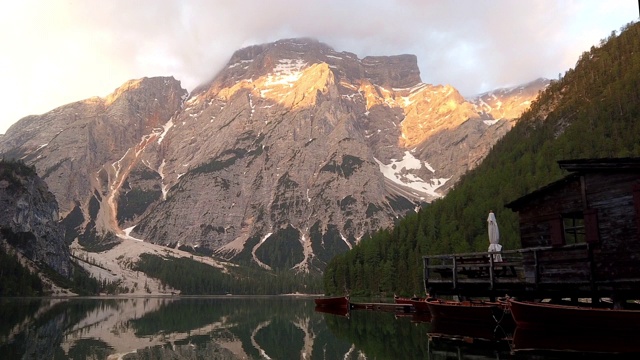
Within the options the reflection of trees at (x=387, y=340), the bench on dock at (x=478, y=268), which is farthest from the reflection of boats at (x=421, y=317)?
the bench on dock at (x=478, y=268)

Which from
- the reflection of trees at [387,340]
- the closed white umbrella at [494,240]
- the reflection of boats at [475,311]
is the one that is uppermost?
the closed white umbrella at [494,240]

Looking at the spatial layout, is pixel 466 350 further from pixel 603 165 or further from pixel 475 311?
pixel 603 165

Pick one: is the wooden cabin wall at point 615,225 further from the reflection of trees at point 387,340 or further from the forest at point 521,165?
the forest at point 521,165

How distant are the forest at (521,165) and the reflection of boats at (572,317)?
8113 centimetres

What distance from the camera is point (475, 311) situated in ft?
104

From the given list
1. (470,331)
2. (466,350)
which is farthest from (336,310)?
(466,350)

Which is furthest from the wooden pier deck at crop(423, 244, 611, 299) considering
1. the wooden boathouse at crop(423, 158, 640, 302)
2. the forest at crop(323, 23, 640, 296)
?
the forest at crop(323, 23, 640, 296)

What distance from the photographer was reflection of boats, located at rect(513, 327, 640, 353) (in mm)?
23641

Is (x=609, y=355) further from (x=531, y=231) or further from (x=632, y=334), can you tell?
(x=531, y=231)

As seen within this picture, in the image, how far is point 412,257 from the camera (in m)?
127

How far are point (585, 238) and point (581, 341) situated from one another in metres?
6.22

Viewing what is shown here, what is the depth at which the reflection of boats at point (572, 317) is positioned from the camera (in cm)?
2355

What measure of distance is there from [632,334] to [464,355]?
8.07 meters

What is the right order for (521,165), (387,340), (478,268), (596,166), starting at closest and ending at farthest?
(596,166) → (387,340) → (478,268) → (521,165)
